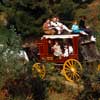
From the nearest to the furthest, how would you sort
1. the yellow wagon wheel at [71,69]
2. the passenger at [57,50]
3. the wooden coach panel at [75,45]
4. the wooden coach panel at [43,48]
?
the yellow wagon wheel at [71,69] → the wooden coach panel at [75,45] → the passenger at [57,50] → the wooden coach panel at [43,48]

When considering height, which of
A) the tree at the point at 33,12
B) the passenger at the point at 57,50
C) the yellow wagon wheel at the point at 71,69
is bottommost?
the yellow wagon wheel at the point at 71,69

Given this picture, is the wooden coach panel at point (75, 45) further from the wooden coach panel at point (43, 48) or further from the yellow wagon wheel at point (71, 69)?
the wooden coach panel at point (43, 48)

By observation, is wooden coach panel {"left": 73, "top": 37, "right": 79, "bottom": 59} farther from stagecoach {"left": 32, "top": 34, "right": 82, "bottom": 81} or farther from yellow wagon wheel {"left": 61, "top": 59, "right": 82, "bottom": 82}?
yellow wagon wheel {"left": 61, "top": 59, "right": 82, "bottom": 82}

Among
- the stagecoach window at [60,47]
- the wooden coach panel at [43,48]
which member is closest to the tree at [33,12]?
the wooden coach panel at [43,48]

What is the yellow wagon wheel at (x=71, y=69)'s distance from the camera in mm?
15559

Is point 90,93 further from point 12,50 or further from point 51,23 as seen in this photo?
point 51,23

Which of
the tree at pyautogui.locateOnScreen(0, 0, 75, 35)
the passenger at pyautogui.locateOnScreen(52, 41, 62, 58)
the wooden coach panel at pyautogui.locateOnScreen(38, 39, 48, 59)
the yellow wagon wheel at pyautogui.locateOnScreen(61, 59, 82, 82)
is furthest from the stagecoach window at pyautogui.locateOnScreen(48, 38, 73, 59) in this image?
the tree at pyautogui.locateOnScreen(0, 0, 75, 35)

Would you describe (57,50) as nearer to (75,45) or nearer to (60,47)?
(60,47)

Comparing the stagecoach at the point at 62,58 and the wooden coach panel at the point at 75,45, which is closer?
the stagecoach at the point at 62,58

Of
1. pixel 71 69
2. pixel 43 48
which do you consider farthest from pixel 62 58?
pixel 71 69

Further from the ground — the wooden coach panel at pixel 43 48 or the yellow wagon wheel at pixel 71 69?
the wooden coach panel at pixel 43 48

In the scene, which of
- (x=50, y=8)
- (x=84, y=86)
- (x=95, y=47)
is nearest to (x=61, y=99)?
(x=84, y=86)

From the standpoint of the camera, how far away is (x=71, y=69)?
1591 centimetres

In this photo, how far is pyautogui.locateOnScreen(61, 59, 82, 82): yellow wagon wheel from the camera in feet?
51.0
